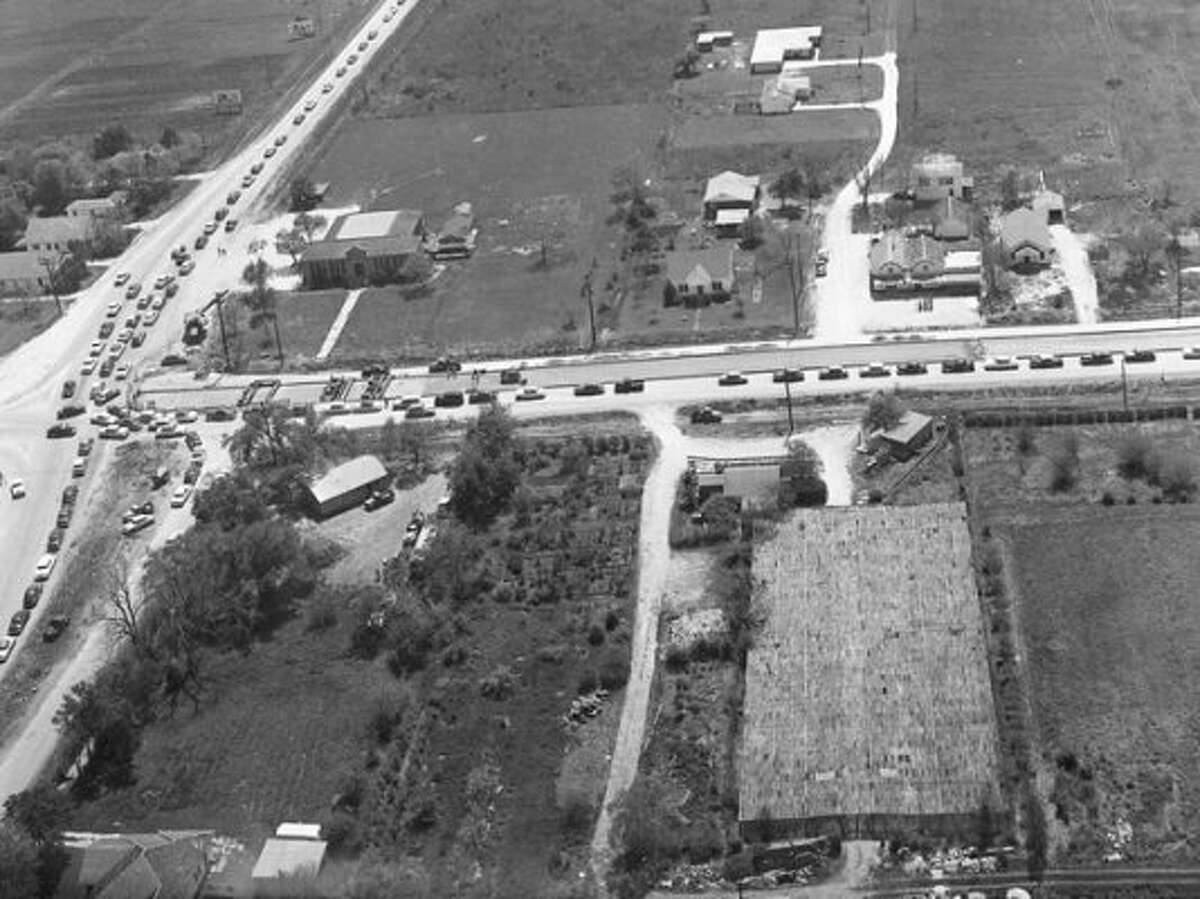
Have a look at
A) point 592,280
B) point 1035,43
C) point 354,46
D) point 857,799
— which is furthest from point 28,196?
point 857,799

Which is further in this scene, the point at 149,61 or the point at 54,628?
the point at 149,61

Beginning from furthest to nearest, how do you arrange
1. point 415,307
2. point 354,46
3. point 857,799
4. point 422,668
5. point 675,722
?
point 354,46 < point 415,307 < point 422,668 < point 675,722 < point 857,799

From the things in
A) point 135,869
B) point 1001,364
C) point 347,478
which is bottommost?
point 1001,364

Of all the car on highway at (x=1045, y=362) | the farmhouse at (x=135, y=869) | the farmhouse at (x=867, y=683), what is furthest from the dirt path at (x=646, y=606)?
the car on highway at (x=1045, y=362)

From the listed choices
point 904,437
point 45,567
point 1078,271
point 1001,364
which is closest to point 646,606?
point 904,437

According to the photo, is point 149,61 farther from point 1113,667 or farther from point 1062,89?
point 1113,667

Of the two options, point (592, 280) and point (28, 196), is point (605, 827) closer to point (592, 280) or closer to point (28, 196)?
point (592, 280)

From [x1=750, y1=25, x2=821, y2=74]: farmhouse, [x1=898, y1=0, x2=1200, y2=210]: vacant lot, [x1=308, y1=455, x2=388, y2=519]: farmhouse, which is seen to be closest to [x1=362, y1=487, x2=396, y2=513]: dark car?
[x1=308, y1=455, x2=388, y2=519]: farmhouse
